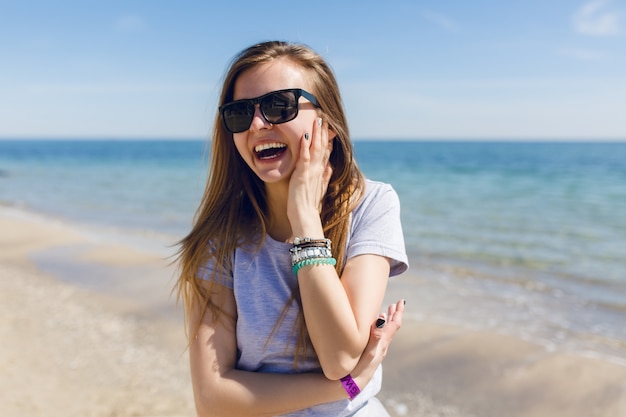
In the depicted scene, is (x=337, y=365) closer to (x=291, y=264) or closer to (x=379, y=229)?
(x=291, y=264)

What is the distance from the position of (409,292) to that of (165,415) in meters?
4.37

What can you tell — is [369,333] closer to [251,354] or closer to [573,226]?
[251,354]

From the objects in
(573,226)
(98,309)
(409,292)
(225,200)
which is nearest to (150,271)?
(98,309)

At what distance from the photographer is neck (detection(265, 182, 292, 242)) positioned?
2384 mm

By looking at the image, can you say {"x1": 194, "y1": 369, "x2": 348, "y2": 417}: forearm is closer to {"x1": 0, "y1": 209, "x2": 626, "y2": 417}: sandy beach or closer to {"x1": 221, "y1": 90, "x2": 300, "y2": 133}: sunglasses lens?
{"x1": 221, "y1": 90, "x2": 300, "y2": 133}: sunglasses lens

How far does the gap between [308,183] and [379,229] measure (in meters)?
0.34

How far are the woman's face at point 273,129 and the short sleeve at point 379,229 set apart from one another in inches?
13.9

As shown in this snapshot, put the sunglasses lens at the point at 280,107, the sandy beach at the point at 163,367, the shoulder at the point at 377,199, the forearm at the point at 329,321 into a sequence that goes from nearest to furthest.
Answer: the forearm at the point at 329,321 → the sunglasses lens at the point at 280,107 → the shoulder at the point at 377,199 → the sandy beach at the point at 163,367

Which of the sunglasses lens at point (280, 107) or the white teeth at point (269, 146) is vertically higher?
the sunglasses lens at point (280, 107)

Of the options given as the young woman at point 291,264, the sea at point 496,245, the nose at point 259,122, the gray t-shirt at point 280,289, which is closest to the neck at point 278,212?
the young woman at point 291,264

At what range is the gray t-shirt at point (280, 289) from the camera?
2127 mm

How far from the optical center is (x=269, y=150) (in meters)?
2.28

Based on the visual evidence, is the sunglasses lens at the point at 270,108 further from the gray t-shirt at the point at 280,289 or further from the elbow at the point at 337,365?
the elbow at the point at 337,365

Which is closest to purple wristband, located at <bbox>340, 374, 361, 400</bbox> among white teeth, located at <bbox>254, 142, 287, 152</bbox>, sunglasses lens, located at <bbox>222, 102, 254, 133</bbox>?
white teeth, located at <bbox>254, 142, 287, 152</bbox>
